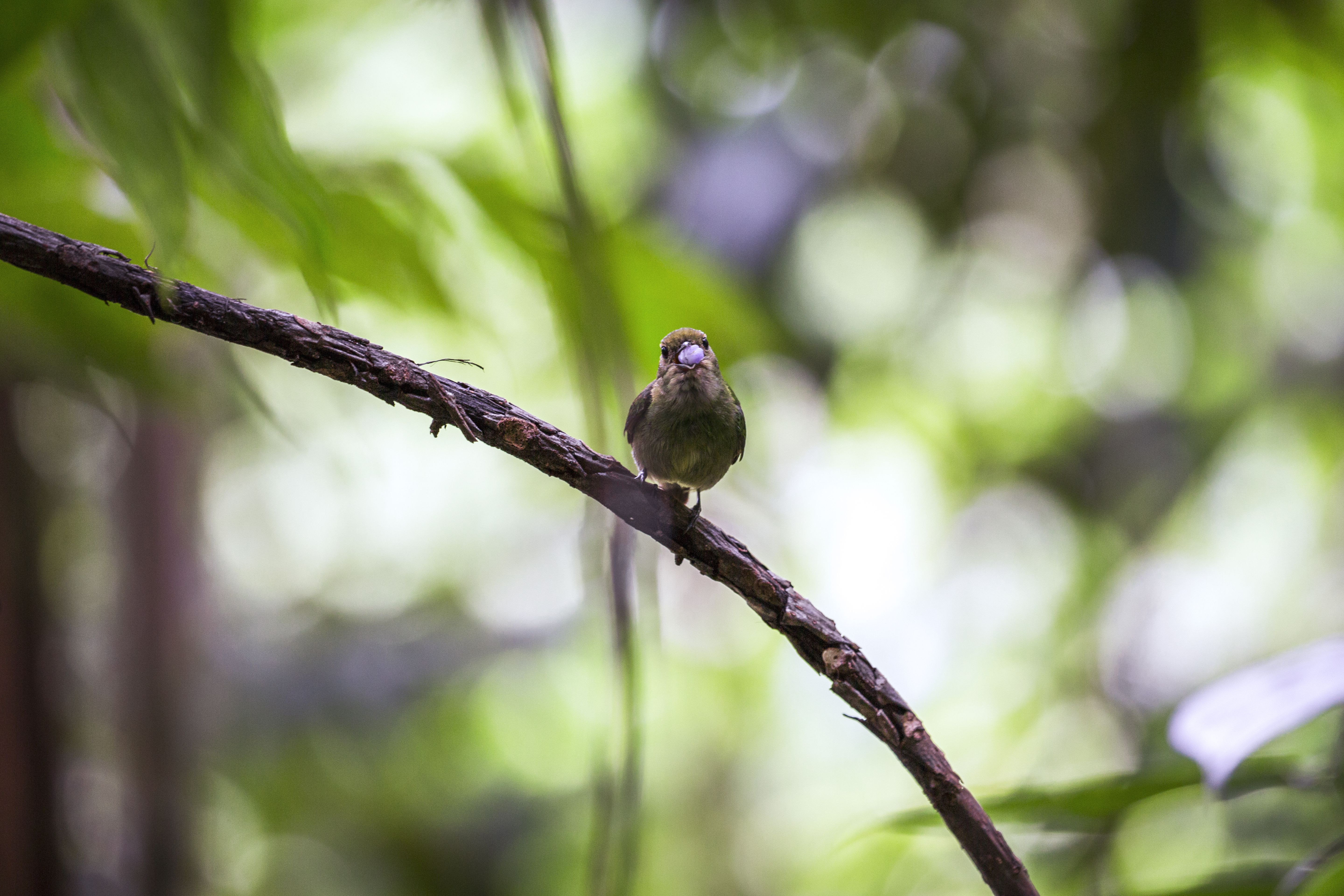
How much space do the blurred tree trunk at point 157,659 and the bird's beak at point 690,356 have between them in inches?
53.8

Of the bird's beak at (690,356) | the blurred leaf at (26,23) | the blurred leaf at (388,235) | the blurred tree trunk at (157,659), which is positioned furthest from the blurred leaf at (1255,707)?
the blurred tree trunk at (157,659)

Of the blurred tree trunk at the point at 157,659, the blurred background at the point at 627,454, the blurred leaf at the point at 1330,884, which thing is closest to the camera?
the blurred leaf at the point at 1330,884

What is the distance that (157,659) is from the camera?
2.28m

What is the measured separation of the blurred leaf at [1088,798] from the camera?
3.28 ft

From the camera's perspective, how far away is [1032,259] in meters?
4.08

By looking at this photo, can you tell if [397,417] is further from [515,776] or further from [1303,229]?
[1303,229]

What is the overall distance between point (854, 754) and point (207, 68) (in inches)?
170

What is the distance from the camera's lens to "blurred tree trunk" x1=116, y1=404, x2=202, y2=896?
7.20 feet

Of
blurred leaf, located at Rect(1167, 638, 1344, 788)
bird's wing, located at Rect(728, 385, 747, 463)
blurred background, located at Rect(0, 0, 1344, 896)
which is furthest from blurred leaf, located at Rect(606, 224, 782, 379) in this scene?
blurred leaf, located at Rect(1167, 638, 1344, 788)

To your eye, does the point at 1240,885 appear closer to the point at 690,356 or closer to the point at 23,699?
the point at 690,356

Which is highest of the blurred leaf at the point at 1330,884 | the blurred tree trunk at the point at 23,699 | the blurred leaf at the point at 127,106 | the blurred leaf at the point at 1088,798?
the blurred tree trunk at the point at 23,699

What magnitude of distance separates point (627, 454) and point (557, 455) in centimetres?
83

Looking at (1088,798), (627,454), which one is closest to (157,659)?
(627,454)

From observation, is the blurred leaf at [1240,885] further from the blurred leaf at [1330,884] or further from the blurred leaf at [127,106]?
the blurred leaf at [127,106]
